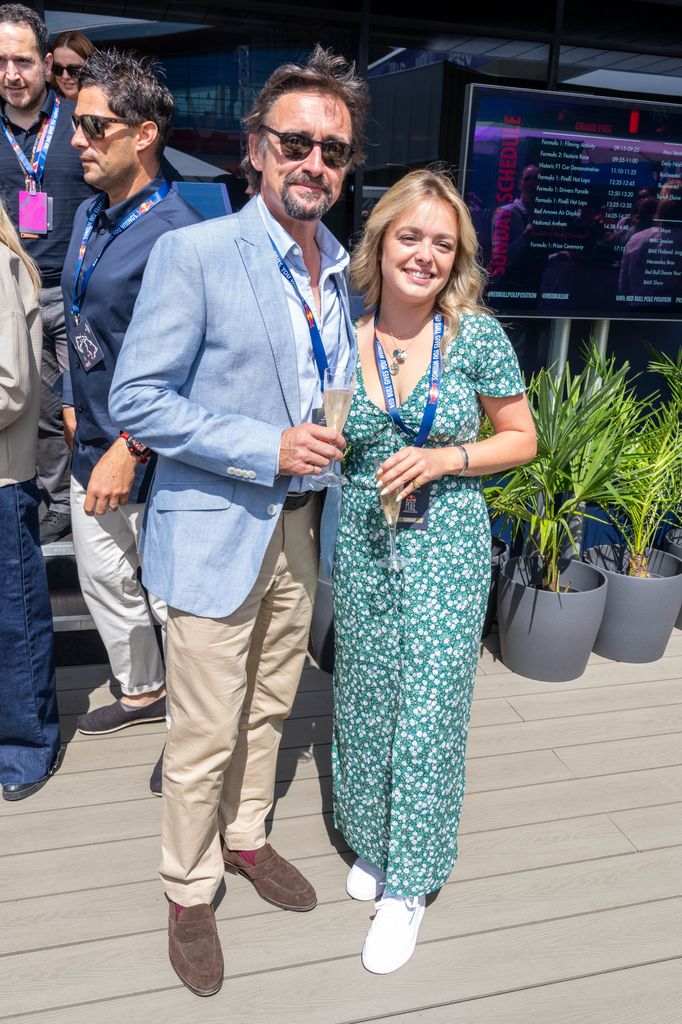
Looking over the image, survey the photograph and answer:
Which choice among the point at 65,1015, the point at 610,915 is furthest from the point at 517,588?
the point at 65,1015

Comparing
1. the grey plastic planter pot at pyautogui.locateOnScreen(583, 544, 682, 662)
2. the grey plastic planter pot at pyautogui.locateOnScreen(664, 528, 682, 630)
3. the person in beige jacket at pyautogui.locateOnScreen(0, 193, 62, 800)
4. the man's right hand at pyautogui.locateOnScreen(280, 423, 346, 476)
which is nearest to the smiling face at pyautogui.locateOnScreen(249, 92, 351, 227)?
the man's right hand at pyautogui.locateOnScreen(280, 423, 346, 476)

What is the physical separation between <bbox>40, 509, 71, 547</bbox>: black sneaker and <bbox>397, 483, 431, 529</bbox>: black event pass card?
89.3 inches

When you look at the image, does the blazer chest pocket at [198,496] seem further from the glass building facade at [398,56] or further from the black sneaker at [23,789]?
the glass building facade at [398,56]

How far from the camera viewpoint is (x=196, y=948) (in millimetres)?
2012

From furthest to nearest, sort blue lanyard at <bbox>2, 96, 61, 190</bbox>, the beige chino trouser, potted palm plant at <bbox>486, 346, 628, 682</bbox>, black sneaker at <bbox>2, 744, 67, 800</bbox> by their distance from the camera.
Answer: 1. potted palm plant at <bbox>486, 346, 628, 682</bbox>
2. blue lanyard at <bbox>2, 96, 61, 190</bbox>
3. black sneaker at <bbox>2, 744, 67, 800</bbox>
4. the beige chino trouser

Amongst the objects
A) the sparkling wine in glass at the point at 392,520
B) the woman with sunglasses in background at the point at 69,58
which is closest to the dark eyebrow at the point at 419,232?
the sparkling wine in glass at the point at 392,520

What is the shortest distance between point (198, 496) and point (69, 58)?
8.38ft

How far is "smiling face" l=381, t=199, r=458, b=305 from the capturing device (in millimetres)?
1951

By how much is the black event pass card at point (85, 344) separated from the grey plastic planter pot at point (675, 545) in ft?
9.06

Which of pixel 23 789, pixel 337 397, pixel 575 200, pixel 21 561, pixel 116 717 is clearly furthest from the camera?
pixel 575 200

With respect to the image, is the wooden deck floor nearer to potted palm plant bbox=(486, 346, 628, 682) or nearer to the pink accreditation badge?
potted palm plant bbox=(486, 346, 628, 682)

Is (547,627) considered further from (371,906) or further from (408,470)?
(408,470)

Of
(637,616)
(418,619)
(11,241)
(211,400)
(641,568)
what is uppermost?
(11,241)

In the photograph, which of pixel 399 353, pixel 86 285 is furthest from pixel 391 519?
pixel 86 285
